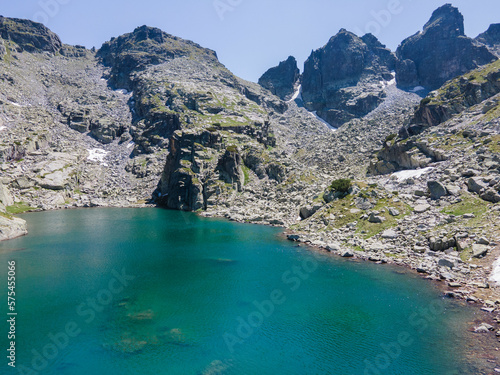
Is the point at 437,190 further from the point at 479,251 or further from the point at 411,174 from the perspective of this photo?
the point at 479,251

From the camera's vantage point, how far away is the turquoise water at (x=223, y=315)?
25500 millimetres

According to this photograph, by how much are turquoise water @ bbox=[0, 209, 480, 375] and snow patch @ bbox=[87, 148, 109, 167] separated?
389 ft

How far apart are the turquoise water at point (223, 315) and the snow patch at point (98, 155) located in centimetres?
11868

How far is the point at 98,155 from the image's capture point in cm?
17300

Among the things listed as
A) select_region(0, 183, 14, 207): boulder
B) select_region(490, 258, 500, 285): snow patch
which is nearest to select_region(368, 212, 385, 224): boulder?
select_region(490, 258, 500, 285): snow patch

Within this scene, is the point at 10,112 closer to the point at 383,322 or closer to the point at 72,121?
the point at 72,121

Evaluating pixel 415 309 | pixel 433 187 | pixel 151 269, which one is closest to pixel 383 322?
pixel 415 309

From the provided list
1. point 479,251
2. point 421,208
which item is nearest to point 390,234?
point 421,208

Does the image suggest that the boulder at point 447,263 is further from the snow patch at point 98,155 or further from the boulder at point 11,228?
the snow patch at point 98,155

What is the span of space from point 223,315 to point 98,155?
167 meters

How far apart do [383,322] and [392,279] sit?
41.1 feet

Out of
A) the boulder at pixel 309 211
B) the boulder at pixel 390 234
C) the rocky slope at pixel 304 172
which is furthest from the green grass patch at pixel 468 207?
the boulder at pixel 309 211

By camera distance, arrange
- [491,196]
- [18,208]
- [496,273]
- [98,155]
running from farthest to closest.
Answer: [98,155] → [18,208] → [491,196] → [496,273]

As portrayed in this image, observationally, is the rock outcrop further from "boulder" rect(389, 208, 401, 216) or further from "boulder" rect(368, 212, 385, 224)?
"boulder" rect(368, 212, 385, 224)
